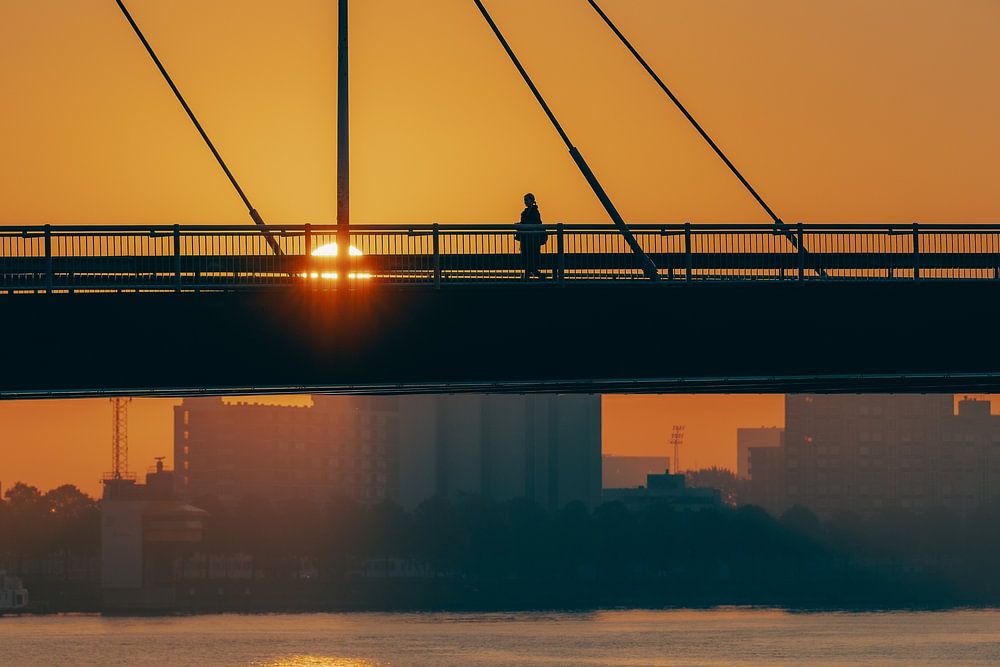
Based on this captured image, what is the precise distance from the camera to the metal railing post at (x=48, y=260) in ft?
123

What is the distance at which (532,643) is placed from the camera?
513 feet

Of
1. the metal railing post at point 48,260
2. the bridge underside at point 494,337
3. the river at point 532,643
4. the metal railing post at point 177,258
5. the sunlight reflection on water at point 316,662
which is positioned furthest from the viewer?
the river at point 532,643

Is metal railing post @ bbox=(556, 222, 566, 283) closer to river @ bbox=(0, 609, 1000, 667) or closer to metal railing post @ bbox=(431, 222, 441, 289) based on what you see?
metal railing post @ bbox=(431, 222, 441, 289)

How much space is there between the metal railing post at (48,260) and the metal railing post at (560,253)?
994 cm

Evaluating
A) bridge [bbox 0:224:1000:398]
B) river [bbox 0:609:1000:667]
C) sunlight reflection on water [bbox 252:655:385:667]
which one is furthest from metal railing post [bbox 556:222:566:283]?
sunlight reflection on water [bbox 252:655:385:667]

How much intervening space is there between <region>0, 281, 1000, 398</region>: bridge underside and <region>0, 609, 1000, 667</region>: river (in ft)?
320

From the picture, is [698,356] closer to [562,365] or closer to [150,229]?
[562,365]

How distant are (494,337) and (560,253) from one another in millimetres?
2173

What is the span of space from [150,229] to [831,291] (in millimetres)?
13834

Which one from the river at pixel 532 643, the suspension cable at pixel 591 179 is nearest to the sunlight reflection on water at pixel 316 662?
the river at pixel 532 643

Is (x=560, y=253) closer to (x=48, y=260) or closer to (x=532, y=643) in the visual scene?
(x=48, y=260)

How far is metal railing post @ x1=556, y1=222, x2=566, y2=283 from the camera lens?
127 feet

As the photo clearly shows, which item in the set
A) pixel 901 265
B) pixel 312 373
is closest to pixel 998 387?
pixel 901 265

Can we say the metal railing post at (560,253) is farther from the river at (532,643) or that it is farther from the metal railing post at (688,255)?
the river at (532,643)
